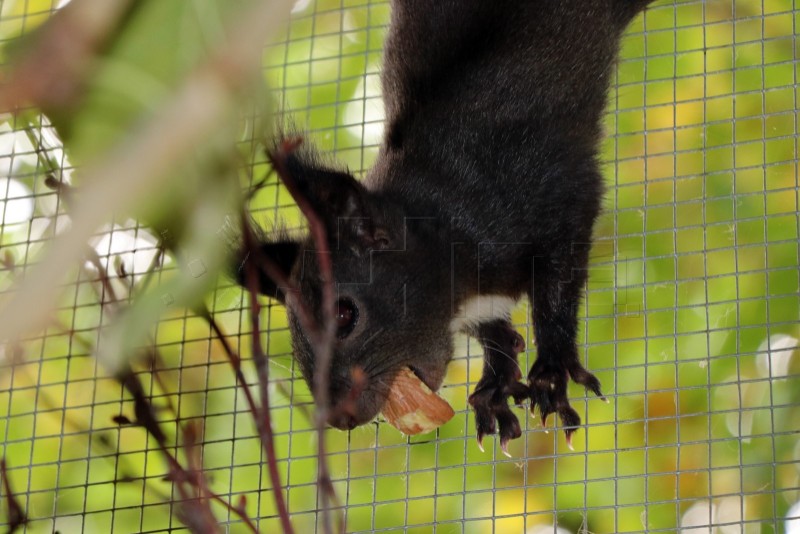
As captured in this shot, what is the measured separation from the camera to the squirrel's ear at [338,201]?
9.86ft

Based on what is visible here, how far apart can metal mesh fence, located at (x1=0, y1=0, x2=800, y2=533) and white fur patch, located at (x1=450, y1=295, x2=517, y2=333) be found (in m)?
0.24

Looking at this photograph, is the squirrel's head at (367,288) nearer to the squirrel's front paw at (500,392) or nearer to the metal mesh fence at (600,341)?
the squirrel's front paw at (500,392)

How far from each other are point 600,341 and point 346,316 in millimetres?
1099

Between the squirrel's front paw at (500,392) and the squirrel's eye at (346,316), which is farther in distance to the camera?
the squirrel's front paw at (500,392)

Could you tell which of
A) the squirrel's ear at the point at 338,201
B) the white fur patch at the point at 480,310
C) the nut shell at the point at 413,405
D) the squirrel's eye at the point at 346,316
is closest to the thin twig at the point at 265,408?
the squirrel's ear at the point at 338,201

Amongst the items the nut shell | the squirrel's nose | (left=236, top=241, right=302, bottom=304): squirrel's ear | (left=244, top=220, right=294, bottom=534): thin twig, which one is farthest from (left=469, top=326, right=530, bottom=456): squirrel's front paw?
(left=244, top=220, right=294, bottom=534): thin twig

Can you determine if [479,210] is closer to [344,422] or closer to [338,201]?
[338,201]

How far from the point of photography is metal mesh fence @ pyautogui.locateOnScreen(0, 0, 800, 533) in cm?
381

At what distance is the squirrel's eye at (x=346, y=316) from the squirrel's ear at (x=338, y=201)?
183 mm

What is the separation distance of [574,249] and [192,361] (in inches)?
66.4

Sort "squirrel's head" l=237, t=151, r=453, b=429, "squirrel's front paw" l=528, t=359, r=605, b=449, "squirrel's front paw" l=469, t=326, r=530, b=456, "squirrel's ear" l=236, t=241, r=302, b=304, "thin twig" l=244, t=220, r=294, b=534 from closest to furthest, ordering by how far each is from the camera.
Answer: "thin twig" l=244, t=220, r=294, b=534, "squirrel's head" l=237, t=151, r=453, b=429, "squirrel's ear" l=236, t=241, r=302, b=304, "squirrel's front paw" l=528, t=359, r=605, b=449, "squirrel's front paw" l=469, t=326, r=530, b=456

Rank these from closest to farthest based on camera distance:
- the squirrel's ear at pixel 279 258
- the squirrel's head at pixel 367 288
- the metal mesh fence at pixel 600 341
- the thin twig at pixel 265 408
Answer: the thin twig at pixel 265 408, the squirrel's head at pixel 367 288, the squirrel's ear at pixel 279 258, the metal mesh fence at pixel 600 341

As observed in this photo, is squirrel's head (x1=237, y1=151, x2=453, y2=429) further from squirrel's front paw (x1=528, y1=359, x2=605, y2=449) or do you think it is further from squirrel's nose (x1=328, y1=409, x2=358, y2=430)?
squirrel's front paw (x1=528, y1=359, x2=605, y2=449)

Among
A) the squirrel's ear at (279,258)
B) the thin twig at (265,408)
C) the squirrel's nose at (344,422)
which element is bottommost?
the squirrel's nose at (344,422)
